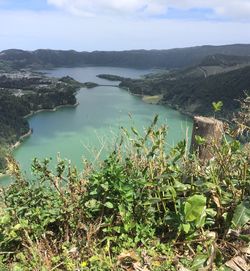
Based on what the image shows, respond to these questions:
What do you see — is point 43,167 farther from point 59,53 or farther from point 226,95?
point 59,53

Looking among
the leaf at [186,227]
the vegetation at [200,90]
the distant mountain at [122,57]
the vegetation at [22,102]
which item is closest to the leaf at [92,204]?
the leaf at [186,227]

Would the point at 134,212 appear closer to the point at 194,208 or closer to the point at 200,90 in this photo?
the point at 194,208

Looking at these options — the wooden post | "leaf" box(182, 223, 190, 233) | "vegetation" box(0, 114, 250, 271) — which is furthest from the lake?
"leaf" box(182, 223, 190, 233)

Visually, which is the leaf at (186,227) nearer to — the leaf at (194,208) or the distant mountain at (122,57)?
the leaf at (194,208)

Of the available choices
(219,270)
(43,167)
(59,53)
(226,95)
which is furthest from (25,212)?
(59,53)

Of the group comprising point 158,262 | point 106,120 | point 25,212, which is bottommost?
point 106,120
